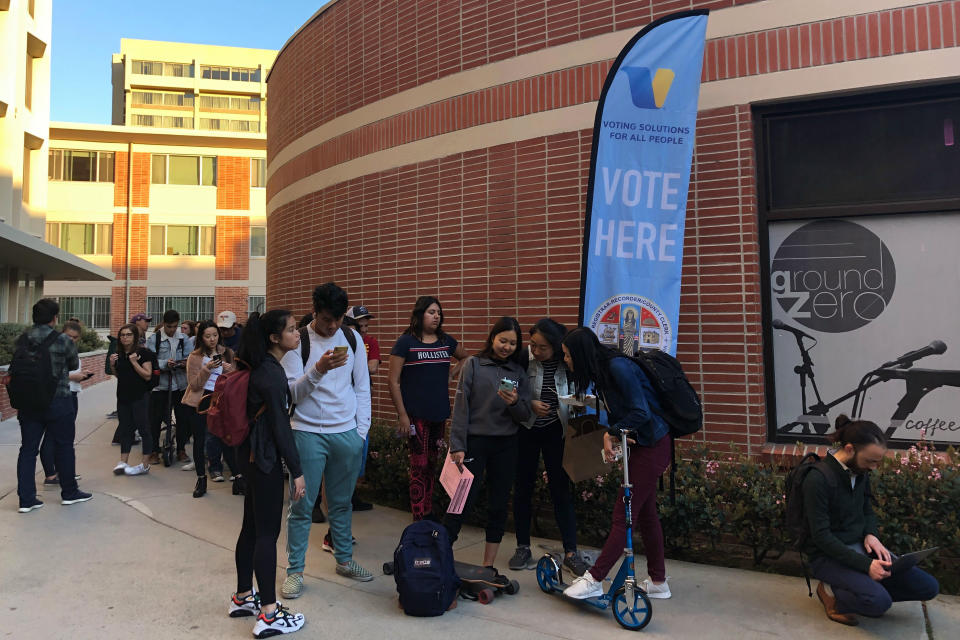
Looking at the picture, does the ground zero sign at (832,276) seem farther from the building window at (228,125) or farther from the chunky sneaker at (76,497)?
the building window at (228,125)

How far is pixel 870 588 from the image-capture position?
3793 mm

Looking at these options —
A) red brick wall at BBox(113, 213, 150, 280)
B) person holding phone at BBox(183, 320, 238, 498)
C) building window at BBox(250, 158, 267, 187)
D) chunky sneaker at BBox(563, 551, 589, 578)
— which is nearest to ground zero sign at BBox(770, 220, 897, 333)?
chunky sneaker at BBox(563, 551, 589, 578)

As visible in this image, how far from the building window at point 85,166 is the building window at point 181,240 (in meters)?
3.49

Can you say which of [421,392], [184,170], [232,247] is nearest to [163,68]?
[184,170]

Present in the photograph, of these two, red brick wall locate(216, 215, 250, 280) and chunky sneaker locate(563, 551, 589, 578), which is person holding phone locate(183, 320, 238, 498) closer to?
chunky sneaker locate(563, 551, 589, 578)

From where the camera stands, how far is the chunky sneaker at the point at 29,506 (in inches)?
250

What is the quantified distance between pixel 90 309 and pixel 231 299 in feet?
22.4

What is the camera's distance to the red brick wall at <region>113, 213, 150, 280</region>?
33219 millimetres

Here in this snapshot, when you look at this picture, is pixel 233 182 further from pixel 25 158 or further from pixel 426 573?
pixel 426 573

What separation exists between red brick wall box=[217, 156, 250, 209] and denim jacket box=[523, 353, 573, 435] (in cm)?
3271

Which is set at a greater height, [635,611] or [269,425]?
[269,425]

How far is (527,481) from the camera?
4.85 m

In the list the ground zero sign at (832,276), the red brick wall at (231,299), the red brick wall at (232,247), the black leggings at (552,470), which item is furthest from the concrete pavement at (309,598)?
the red brick wall at (232,247)

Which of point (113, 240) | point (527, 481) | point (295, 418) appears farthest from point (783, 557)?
point (113, 240)
